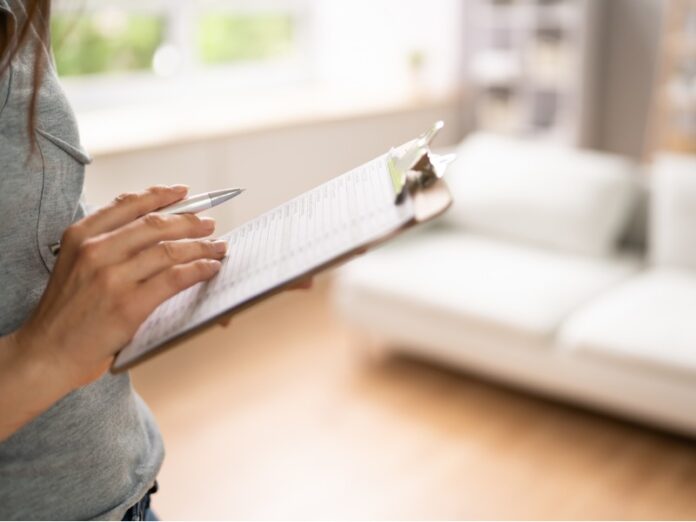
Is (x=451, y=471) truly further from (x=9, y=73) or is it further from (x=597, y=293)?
(x=9, y=73)

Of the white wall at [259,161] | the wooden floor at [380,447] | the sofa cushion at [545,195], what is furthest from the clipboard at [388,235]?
the sofa cushion at [545,195]

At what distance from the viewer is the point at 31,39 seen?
25.5 inches

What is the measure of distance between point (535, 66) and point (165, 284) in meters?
4.32

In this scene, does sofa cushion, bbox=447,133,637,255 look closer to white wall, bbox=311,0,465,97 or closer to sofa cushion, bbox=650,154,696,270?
sofa cushion, bbox=650,154,696,270

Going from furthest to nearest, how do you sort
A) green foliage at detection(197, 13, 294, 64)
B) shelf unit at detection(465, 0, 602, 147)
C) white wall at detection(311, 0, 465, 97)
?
white wall at detection(311, 0, 465, 97), shelf unit at detection(465, 0, 602, 147), green foliage at detection(197, 13, 294, 64)

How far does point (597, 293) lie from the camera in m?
2.69

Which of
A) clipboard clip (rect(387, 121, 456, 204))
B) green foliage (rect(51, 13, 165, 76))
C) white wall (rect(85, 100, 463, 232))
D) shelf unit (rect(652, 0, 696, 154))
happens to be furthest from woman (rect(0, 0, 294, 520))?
shelf unit (rect(652, 0, 696, 154))

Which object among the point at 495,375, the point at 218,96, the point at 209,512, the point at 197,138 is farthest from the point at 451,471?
the point at 218,96

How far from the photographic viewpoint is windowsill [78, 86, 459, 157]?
3.16 m

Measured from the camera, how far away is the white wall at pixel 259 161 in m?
2.99

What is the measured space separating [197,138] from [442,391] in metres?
1.44

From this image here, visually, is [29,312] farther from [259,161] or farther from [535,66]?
[535,66]

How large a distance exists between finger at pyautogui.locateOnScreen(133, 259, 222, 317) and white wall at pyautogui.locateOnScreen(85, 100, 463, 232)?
236 centimetres

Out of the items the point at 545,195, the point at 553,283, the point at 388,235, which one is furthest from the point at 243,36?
the point at 388,235
